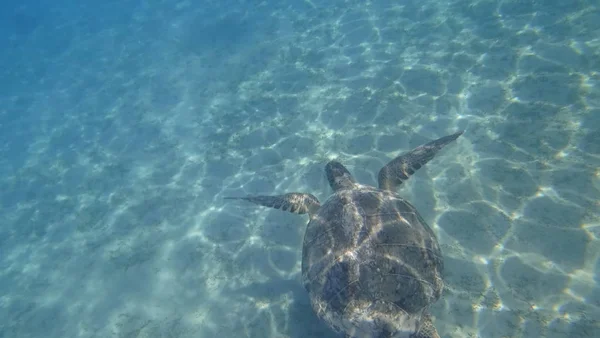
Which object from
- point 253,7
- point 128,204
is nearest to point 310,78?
point 128,204

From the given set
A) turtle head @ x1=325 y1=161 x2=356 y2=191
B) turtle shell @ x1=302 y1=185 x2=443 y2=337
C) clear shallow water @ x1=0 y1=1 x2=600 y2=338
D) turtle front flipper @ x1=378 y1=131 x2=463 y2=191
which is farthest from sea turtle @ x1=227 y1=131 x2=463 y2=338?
clear shallow water @ x1=0 y1=1 x2=600 y2=338

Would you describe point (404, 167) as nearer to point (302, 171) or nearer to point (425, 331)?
point (302, 171)

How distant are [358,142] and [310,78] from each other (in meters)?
4.82

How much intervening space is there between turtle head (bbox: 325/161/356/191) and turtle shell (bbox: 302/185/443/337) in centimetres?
135

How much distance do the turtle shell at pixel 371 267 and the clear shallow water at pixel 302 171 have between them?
69.0 inches

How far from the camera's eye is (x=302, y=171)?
9797mm

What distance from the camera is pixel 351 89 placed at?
1211 cm

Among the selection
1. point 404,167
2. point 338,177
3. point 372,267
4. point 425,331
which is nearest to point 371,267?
point 372,267

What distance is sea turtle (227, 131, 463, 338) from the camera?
187 inches

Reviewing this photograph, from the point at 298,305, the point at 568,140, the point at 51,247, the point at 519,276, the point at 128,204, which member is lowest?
the point at 51,247

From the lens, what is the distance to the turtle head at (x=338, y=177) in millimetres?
7371

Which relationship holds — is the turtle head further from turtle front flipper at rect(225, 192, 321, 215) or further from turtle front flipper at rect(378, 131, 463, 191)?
turtle front flipper at rect(378, 131, 463, 191)

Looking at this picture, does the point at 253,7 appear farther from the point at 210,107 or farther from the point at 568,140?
the point at 568,140

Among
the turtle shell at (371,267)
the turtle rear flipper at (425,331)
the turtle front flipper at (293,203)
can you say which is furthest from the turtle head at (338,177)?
the turtle rear flipper at (425,331)
